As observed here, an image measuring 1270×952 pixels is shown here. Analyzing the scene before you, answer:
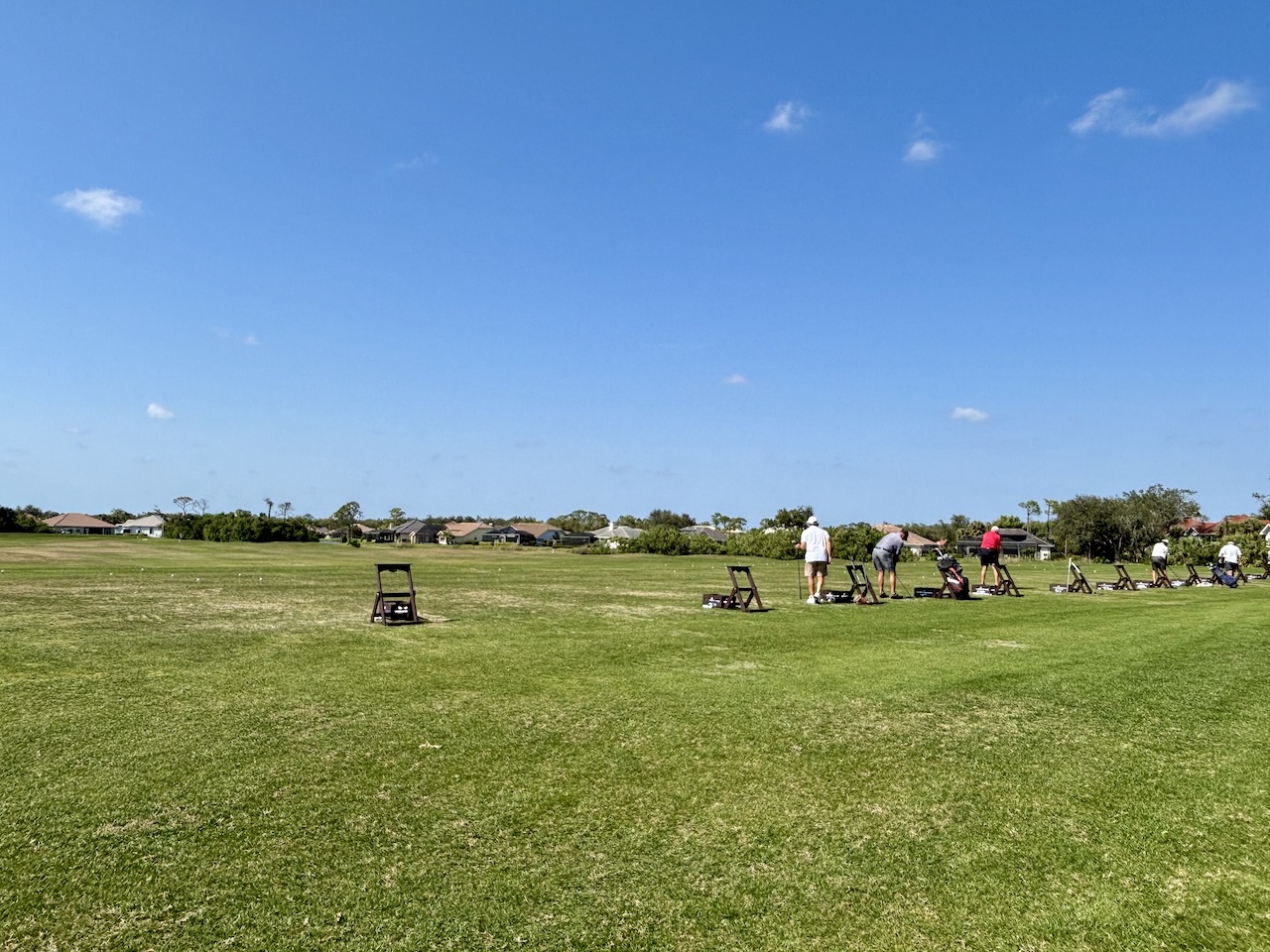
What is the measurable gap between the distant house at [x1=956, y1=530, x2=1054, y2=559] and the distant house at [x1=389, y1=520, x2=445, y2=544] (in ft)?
333

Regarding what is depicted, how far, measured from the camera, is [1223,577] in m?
28.4

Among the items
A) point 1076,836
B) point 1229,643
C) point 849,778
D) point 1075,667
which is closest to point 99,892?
point 849,778

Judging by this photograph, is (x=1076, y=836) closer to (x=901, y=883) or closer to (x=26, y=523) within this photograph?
(x=901, y=883)

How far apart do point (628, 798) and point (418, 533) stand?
166128 mm

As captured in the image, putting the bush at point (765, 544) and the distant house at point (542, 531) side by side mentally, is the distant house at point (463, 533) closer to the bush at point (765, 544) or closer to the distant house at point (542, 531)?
the distant house at point (542, 531)

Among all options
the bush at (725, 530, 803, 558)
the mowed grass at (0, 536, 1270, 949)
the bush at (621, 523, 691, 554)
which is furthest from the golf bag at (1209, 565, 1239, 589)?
the bush at (621, 523, 691, 554)

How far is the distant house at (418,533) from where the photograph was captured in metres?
164

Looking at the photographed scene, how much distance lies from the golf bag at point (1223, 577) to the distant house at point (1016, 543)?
207 ft

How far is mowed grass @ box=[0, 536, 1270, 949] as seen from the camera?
3.95m

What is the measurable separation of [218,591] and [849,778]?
20.0 m

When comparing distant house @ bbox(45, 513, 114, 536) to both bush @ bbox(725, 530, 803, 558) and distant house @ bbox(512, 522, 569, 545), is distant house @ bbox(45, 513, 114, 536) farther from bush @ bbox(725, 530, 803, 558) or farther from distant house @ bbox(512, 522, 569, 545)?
bush @ bbox(725, 530, 803, 558)

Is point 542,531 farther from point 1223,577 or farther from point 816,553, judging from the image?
point 816,553

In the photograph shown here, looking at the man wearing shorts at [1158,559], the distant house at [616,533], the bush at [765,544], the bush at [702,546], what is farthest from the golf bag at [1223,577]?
the distant house at [616,533]

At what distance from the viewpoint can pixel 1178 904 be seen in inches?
161
